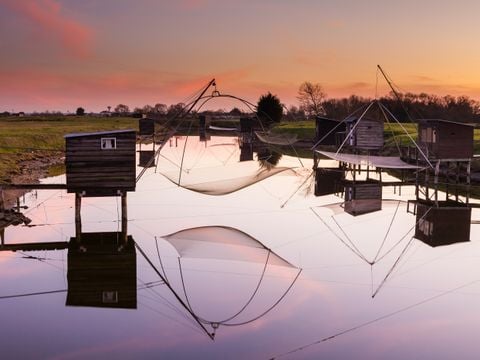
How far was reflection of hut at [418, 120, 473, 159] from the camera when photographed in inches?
1264

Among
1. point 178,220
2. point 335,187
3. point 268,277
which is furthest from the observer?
point 335,187

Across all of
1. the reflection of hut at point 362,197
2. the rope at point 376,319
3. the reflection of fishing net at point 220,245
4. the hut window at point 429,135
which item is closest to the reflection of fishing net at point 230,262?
the reflection of fishing net at point 220,245

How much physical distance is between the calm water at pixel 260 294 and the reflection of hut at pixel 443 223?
0.57 meters

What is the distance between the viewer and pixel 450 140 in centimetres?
3222

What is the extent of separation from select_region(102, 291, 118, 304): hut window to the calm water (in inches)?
20.9

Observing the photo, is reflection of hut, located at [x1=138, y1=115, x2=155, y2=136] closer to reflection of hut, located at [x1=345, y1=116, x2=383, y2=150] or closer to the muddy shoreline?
the muddy shoreline

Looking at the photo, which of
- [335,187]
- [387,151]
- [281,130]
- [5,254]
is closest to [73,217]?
[5,254]

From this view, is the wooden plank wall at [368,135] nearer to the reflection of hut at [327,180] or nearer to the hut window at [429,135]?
the reflection of hut at [327,180]

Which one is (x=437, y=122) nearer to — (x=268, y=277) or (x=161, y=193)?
(x=161, y=193)

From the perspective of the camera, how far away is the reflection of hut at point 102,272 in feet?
42.9

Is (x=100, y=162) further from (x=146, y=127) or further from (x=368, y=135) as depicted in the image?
(x=146, y=127)

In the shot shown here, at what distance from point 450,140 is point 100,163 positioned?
872 inches

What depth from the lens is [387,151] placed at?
52.8m

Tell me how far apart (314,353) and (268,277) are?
476 cm
